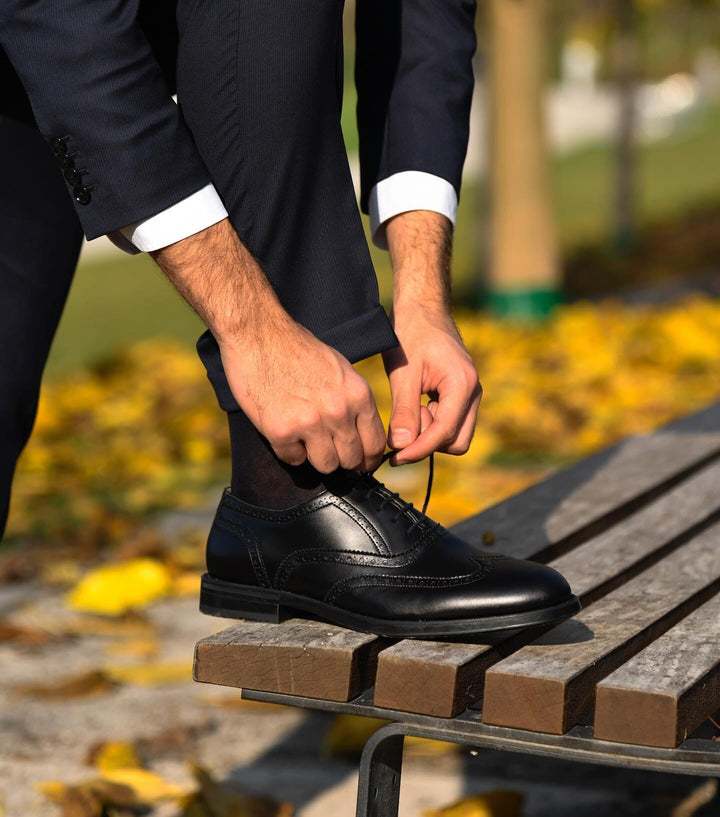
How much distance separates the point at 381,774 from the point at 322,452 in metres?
0.36

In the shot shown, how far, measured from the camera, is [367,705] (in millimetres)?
1393

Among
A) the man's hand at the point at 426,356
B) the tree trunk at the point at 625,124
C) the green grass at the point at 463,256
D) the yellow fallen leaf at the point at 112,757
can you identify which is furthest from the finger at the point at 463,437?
the tree trunk at the point at 625,124

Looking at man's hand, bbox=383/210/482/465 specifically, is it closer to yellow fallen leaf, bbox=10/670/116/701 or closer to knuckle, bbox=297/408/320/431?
knuckle, bbox=297/408/320/431

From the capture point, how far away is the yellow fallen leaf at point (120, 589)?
9.62 feet

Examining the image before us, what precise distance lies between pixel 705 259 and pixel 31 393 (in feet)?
26.9

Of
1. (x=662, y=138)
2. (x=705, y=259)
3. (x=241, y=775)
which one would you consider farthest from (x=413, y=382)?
(x=662, y=138)

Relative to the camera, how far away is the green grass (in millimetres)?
7637

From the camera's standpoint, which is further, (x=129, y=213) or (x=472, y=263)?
(x=472, y=263)

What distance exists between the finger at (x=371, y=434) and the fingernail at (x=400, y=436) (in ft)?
0.19

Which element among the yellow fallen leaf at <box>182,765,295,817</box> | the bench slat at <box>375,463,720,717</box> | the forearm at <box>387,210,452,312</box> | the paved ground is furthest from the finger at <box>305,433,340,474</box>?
the paved ground

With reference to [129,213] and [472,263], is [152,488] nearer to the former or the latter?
[129,213]

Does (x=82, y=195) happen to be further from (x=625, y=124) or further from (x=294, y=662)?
(x=625, y=124)

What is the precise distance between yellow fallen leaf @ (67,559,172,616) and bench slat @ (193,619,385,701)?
4.98ft

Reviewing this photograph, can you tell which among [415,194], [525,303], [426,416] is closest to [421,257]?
[415,194]
